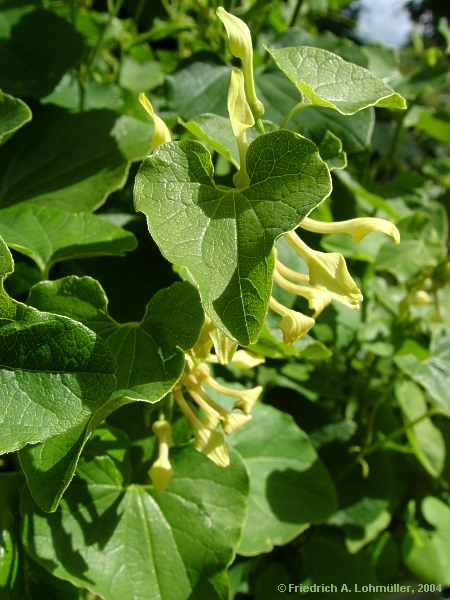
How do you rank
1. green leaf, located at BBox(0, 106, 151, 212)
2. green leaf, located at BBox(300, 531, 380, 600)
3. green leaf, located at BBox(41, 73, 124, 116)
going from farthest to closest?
green leaf, located at BBox(300, 531, 380, 600), green leaf, located at BBox(41, 73, 124, 116), green leaf, located at BBox(0, 106, 151, 212)

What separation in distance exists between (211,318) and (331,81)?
0.71ft

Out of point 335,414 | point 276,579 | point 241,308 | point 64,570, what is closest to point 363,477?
point 335,414

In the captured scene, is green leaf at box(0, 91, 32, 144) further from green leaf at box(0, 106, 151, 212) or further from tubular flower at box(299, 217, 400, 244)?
tubular flower at box(299, 217, 400, 244)

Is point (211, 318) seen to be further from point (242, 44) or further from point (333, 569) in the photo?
point (333, 569)

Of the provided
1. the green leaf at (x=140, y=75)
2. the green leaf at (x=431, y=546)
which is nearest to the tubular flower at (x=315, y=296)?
the green leaf at (x=140, y=75)

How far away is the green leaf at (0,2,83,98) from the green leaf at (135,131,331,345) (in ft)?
1.40

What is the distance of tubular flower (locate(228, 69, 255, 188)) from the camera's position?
454mm

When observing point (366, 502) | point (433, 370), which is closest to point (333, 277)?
point (433, 370)

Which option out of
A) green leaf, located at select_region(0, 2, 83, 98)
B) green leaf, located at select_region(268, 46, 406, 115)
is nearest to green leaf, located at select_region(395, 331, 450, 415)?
green leaf, located at select_region(268, 46, 406, 115)

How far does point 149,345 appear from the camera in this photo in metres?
0.50

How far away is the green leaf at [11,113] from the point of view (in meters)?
0.56

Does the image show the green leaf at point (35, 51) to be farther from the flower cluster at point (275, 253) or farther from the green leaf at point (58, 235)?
the flower cluster at point (275, 253)

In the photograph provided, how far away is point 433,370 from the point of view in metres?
0.93

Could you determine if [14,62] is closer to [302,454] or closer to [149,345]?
[149,345]
